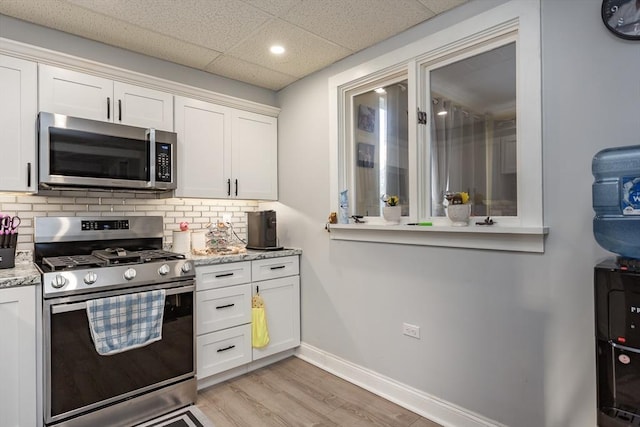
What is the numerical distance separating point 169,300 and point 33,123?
4.36ft

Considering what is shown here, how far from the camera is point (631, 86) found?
152cm

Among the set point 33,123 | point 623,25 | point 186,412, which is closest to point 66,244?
point 33,123

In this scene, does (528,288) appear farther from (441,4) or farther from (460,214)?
(441,4)

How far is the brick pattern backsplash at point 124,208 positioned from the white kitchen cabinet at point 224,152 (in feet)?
0.94

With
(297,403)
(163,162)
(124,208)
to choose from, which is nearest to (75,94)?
(163,162)

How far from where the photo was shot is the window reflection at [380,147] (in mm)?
2516

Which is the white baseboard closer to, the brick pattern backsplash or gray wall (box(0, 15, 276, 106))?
the brick pattern backsplash

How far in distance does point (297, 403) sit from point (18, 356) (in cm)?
157

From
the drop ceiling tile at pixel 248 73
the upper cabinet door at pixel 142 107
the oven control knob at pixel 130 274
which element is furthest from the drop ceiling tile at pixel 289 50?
the oven control knob at pixel 130 274

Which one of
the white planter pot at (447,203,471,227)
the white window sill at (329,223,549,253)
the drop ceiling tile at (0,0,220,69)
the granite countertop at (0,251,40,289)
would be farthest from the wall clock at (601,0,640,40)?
the granite countertop at (0,251,40,289)

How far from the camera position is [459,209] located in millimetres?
2057

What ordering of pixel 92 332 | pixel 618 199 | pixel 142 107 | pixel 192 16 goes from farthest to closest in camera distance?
pixel 142 107, pixel 192 16, pixel 92 332, pixel 618 199

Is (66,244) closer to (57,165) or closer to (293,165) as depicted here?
(57,165)

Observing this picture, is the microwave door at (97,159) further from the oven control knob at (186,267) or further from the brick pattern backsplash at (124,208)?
the oven control knob at (186,267)
